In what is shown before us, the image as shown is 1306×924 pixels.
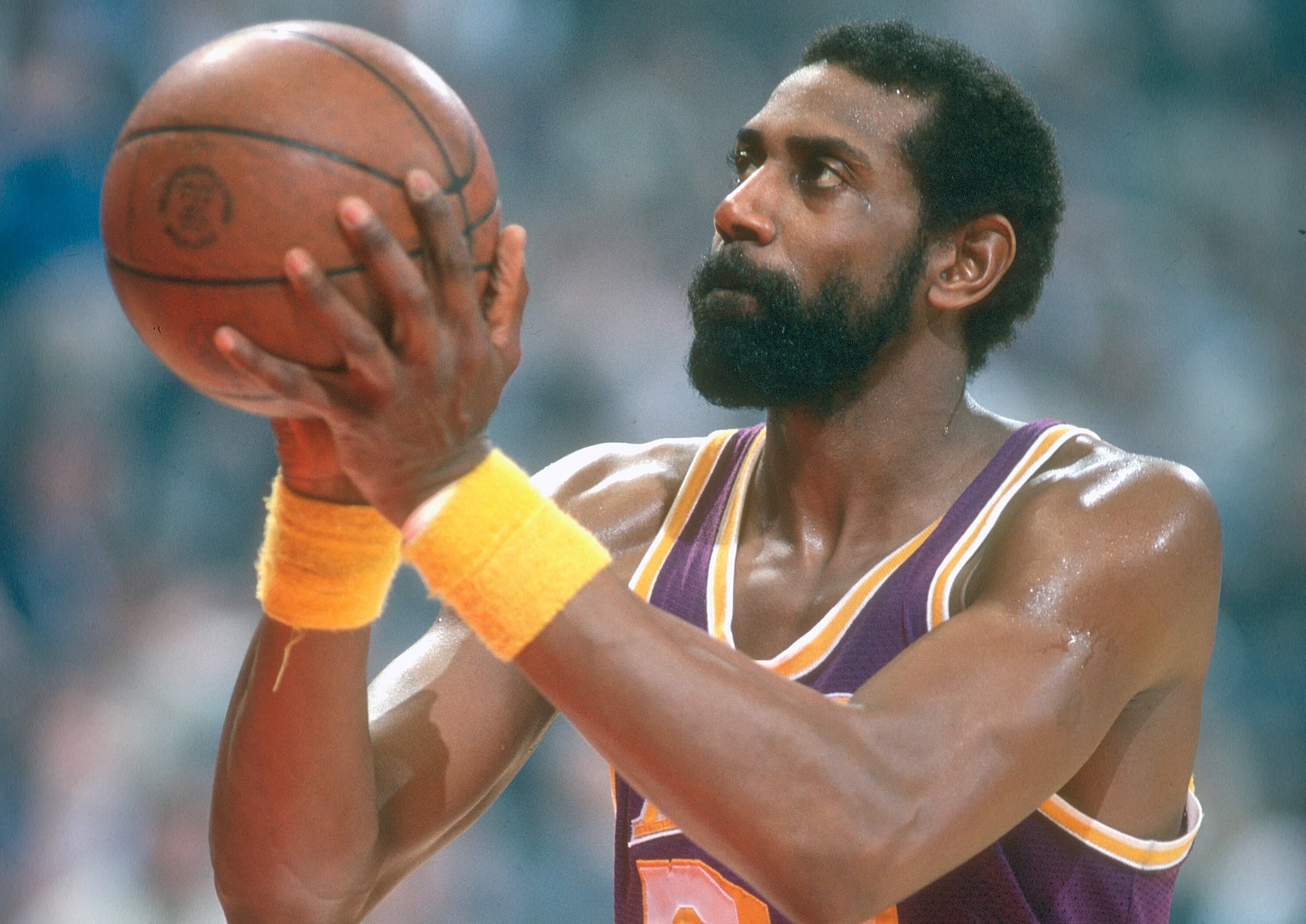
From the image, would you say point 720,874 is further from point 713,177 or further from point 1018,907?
point 713,177

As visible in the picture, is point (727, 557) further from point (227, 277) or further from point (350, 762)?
point (227, 277)

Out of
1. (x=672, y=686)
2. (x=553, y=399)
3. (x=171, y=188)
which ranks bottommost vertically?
(x=553, y=399)

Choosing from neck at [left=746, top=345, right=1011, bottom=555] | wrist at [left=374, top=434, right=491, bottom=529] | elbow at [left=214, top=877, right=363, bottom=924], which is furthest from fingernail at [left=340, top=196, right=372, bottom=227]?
neck at [left=746, top=345, right=1011, bottom=555]

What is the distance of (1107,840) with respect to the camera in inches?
82.0

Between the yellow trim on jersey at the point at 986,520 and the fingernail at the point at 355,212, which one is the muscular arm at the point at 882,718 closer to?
the yellow trim on jersey at the point at 986,520

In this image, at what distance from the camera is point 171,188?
1580mm

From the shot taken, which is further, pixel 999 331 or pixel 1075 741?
pixel 999 331

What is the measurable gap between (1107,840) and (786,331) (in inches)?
37.9

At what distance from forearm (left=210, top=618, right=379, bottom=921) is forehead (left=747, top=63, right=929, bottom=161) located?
121cm

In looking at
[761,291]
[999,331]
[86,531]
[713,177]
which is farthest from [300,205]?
[713,177]

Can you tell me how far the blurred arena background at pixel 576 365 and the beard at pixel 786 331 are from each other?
164 centimetres

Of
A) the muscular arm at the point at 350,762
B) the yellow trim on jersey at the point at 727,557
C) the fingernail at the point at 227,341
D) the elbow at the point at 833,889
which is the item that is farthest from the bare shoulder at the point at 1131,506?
the fingernail at the point at 227,341

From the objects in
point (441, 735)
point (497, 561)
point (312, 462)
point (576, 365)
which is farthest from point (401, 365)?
point (576, 365)

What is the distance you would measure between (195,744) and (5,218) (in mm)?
1527
